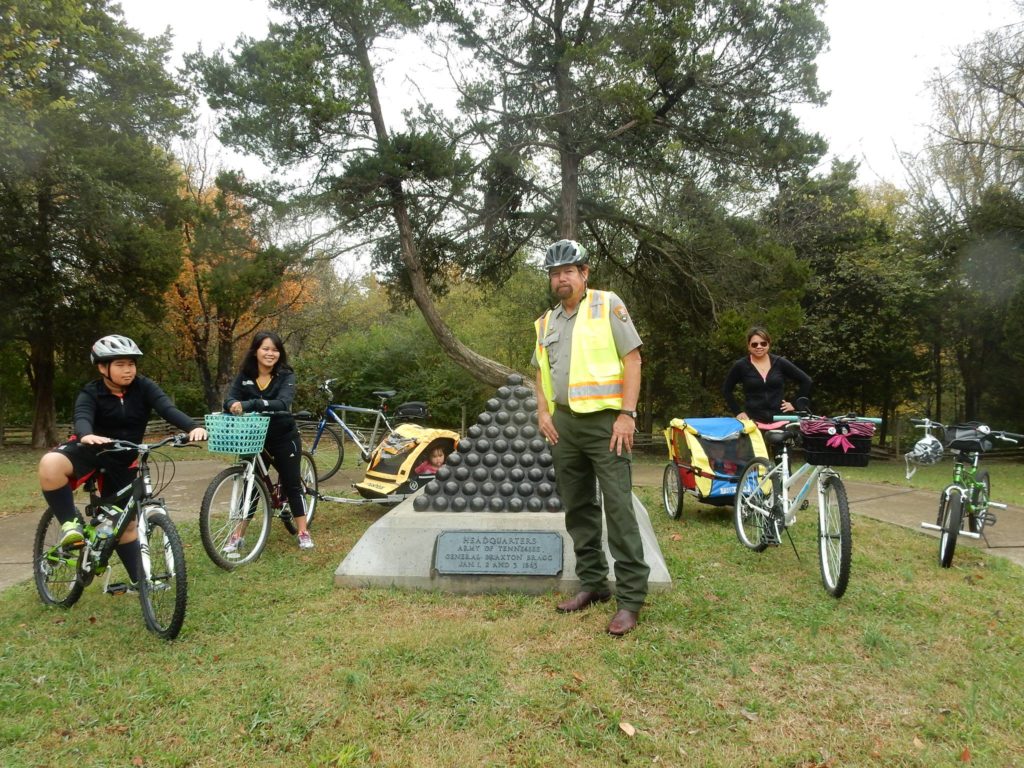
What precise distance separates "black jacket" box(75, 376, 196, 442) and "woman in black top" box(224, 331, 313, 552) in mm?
930

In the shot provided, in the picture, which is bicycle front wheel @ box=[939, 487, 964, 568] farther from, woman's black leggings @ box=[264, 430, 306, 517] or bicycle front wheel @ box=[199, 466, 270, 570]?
bicycle front wheel @ box=[199, 466, 270, 570]

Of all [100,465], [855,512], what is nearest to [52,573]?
[100,465]

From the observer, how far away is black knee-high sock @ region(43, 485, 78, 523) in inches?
136

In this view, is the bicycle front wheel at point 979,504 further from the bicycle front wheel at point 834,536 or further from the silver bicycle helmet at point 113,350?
the silver bicycle helmet at point 113,350

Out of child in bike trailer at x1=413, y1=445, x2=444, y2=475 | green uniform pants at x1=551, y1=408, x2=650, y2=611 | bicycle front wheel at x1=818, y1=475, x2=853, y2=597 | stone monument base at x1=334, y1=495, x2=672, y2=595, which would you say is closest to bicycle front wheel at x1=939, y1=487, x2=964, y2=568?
bicycle front wheel at x1=818, y1=475, x2=853, y2=597

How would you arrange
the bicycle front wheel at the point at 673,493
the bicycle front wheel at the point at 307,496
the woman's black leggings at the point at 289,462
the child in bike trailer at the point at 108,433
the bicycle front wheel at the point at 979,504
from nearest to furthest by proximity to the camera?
1. the child in bike trailer at the point at 108,433
2. the bicycle front wheel at the point at 979,504
3. the woman's black leggings at the point at 289,462
4. the bicycle front wheel at the point at 307,496
5. the bicycle front wheel at the point at 673,493

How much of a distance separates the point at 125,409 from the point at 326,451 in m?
9.71

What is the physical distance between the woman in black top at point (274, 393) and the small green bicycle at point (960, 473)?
4094mm

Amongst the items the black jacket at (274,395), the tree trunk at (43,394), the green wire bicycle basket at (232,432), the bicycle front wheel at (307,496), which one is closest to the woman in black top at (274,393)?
the black jacket at (274,395)

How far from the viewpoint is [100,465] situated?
3.54 metres

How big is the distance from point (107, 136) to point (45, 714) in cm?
1312

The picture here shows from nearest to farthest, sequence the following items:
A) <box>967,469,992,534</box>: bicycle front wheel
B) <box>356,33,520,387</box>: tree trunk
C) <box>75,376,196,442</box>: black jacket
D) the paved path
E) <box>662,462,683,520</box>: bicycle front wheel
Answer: <box>75,376,196,442</box>: black jacket, <box>967,469,992,534</box>: bicycle front wheel, the paved path, <box>662,462,683,520</box>: bicycle front wheel, <box>356,33,520,387</box>: tree trunk

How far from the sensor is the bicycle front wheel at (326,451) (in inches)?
333

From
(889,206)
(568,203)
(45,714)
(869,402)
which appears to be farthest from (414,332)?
(45,714)
